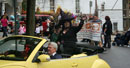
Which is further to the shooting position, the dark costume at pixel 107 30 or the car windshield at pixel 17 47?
the dark costume at pixel 107 30

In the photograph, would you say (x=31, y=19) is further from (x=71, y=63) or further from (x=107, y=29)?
(x=107, y=29)

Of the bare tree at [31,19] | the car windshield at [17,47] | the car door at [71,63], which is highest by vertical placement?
the bare tree at [31,19]

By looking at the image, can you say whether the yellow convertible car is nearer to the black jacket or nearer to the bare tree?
the black jacket

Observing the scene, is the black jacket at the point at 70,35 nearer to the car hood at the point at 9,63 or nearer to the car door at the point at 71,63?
the car door at the point at 71,63

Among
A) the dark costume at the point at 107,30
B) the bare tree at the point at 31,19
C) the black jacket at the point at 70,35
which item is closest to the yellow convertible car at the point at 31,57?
the black jacket at the point at 70,35

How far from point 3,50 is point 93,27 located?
842cm

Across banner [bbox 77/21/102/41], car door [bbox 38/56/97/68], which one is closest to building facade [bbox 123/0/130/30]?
banner [bbox 77/21/102/41]

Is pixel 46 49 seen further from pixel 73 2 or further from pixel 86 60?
pixel 73 2

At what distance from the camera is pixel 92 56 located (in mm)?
5871

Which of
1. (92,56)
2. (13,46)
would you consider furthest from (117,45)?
(13,46)

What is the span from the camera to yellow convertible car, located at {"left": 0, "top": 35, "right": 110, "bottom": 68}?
14.6 ft

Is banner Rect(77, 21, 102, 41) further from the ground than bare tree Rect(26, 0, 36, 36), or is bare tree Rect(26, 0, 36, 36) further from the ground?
bare tree Rect(26, 0, 36, 36)

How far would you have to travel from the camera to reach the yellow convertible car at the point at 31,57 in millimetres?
4465

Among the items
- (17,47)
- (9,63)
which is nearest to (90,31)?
(17,47)
